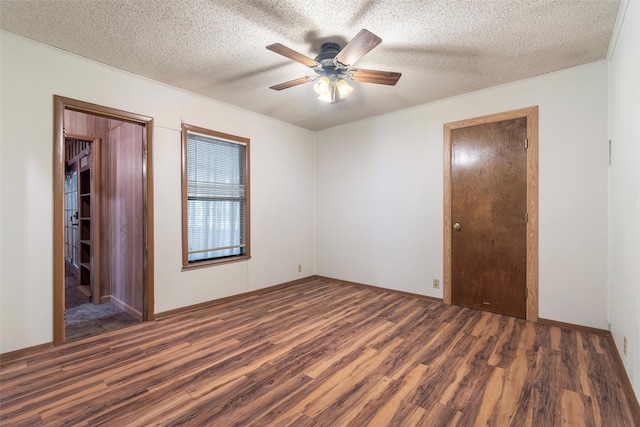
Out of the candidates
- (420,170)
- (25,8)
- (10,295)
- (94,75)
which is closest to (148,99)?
(94,75)

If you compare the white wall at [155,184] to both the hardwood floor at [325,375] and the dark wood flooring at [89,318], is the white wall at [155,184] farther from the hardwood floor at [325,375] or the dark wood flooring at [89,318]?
the hardwood floor at [325,375]

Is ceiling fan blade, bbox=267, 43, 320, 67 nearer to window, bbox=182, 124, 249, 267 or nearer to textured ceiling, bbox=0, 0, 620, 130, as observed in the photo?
textured ceiling, bbox=0, 0, 620, 130

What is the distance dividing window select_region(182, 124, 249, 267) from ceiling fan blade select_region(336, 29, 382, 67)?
2190 millimetres

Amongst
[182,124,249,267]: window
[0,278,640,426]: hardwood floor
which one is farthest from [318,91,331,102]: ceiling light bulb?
[0,278,640,426]: hardwood floor

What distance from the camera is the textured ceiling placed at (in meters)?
2.08

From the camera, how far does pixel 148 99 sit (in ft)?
10.5

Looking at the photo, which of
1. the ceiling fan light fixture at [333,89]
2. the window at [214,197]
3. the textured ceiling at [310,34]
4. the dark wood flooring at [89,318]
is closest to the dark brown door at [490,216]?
the textured ceiling at [310,34]

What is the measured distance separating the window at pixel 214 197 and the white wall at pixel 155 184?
0.11m

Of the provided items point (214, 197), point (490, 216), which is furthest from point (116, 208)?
point (490, 216)

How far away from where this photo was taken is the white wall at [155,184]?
240 cm

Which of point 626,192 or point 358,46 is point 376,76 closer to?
point 358,46

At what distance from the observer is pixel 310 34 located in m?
2.39

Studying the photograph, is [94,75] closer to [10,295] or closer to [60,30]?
[60,30]

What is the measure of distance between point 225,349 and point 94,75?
2.90 metres
